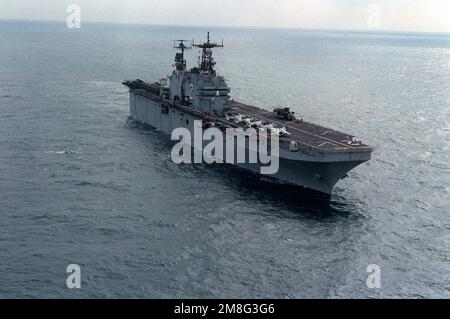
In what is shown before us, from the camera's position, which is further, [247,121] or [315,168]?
[247,121]

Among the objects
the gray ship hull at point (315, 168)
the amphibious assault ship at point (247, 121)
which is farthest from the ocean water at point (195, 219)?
the amphibious assault ship at point (247, 121)

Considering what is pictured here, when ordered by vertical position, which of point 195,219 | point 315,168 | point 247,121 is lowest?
point 195,219

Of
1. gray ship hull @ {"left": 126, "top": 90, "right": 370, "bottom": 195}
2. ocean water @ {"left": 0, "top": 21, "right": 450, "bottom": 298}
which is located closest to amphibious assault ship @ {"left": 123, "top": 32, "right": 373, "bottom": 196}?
gray ship hull @ {"left": 126, "top": 90, "right": 370, "bottom": 195}

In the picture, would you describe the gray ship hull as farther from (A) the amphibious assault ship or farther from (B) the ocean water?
(B) the ocean water

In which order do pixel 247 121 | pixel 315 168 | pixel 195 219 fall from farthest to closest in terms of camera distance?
pixel 247 121 → pixel 315 168 → pixel 195 219

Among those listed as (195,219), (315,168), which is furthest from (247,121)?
(195,219)

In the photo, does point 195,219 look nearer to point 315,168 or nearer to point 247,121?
point 315,168

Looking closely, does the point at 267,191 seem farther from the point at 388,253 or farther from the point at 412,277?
the point at 412,277

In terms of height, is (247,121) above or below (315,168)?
above
